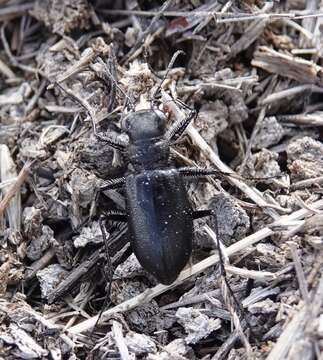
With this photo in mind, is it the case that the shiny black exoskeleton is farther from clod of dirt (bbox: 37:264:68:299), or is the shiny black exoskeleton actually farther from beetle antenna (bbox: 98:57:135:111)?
clod of dirt (bbox: 37:264:68:299)

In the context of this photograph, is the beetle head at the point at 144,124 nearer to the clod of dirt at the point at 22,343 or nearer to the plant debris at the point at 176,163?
the plant debris at the point at 176,163

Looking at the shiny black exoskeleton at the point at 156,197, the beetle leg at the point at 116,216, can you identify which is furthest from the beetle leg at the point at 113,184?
the beetle leg at the point at 116,216

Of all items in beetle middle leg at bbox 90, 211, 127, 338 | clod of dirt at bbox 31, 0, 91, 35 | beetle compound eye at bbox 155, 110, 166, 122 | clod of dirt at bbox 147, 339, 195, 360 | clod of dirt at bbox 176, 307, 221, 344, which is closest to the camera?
clod of dirt at bbox 147, 339, 195, 360

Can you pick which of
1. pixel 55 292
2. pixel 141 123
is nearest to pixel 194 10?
pixel 141 123

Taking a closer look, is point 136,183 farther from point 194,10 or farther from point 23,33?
point 23,33

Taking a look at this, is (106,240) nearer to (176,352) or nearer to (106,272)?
(106,272)

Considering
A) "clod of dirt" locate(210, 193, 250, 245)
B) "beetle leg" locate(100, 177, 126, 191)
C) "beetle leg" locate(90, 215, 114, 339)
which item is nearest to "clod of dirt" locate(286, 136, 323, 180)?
"clod of dirt" locate(210, 193, 250, 245)

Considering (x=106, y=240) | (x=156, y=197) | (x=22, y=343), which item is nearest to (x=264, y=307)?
(x=156, y=197)
